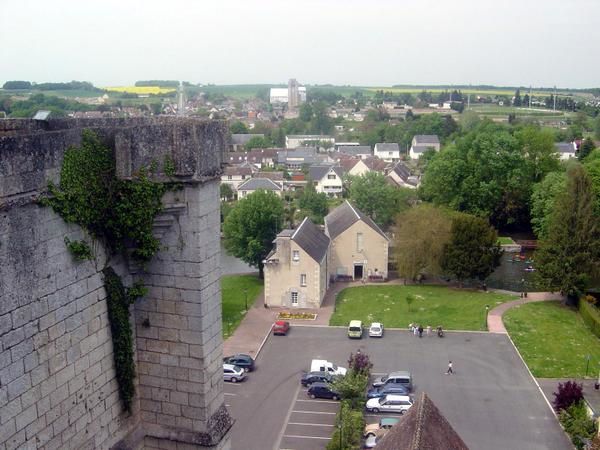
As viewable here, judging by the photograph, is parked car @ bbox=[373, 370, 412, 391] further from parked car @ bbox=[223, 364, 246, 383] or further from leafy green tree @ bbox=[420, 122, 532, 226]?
leafy green tree @ bbox=[420, 122, 532, 226]

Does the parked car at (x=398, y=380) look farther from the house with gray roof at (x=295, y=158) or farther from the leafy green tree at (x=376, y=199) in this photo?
the house with gray roof at (x=295, y=158)

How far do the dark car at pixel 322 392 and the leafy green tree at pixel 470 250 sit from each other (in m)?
13.8

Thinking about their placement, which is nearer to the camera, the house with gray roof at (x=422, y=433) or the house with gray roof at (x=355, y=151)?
the house with gray roof at (x=422, y=433)

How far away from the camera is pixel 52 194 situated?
596 centimetres

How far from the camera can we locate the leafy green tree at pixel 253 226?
112 feet

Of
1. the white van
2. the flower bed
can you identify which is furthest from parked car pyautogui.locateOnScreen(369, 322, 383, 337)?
the white van

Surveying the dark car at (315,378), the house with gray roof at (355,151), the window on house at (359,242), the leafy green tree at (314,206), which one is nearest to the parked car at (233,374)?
the dark car at (315,378)

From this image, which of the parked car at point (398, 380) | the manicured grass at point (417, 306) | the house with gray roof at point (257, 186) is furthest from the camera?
the house with gray roof at point (257, 186)

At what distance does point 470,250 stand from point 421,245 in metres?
2.57

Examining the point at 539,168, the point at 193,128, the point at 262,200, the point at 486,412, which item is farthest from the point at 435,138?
the point at 193,128

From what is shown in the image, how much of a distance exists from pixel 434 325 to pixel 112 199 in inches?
924

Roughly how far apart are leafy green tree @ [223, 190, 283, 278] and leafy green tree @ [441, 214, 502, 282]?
9.64 meters

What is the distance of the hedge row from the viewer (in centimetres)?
2688

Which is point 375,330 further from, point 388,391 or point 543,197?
point 543,197
